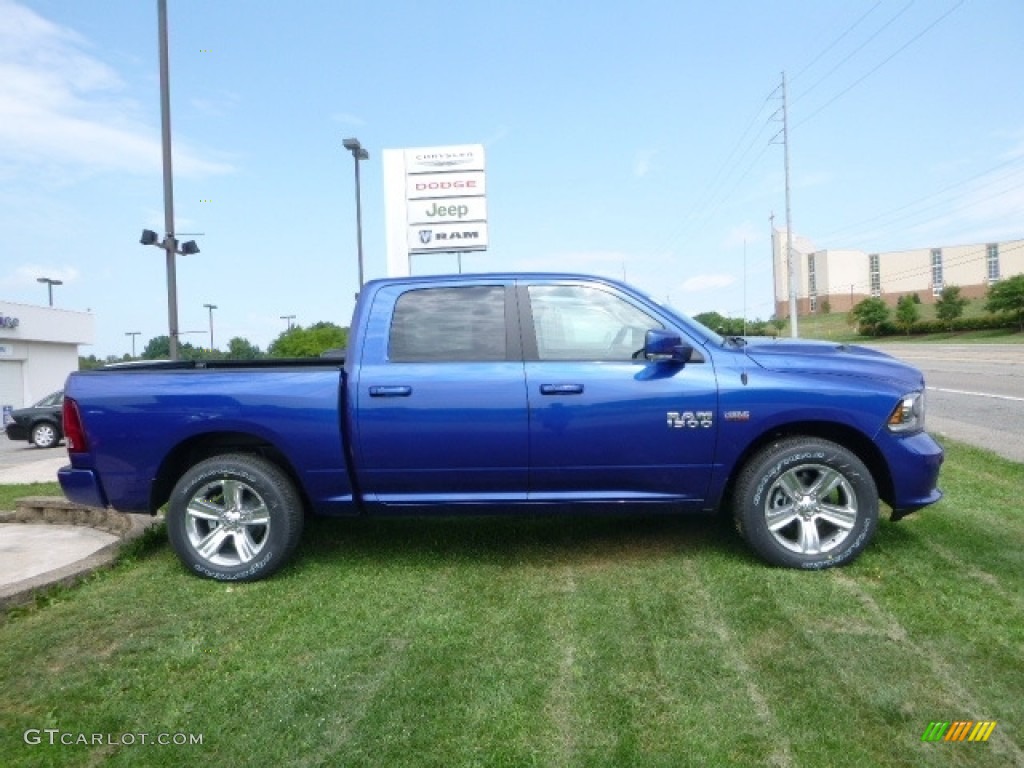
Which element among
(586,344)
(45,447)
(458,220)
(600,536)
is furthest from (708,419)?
(45,447)

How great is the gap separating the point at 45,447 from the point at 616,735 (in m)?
21.3

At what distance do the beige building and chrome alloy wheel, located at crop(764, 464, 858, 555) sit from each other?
342ft

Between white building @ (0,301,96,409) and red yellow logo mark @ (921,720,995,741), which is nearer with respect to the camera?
red yellow logo mark @ (921,720,995,741)

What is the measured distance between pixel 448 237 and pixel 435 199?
101cm

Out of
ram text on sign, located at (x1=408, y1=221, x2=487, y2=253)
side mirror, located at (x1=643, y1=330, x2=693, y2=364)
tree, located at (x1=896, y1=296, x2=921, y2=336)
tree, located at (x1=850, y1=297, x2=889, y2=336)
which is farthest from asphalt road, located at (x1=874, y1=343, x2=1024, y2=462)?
tree, located at (x1=850, y1=297, x2=889, y2=336)

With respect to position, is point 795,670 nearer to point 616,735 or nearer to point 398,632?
point 616,735

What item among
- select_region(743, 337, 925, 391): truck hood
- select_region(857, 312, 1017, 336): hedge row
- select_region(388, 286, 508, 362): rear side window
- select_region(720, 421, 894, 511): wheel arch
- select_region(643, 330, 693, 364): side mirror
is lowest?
select_region(720, 421, 894, 511): wheel arch

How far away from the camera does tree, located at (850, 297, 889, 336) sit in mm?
66562

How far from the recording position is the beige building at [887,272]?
103125 millimetres

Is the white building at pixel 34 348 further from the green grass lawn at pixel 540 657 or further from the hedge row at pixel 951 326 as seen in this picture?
the hedge row at pixel 951 326

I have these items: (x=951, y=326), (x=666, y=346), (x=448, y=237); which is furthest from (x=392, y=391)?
(x=951, y=326)

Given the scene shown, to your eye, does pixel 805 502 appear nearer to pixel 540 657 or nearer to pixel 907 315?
pixel 540 657

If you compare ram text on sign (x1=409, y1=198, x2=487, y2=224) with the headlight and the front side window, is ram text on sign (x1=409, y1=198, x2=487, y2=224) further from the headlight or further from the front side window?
the headlight

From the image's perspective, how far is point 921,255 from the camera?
363ft
